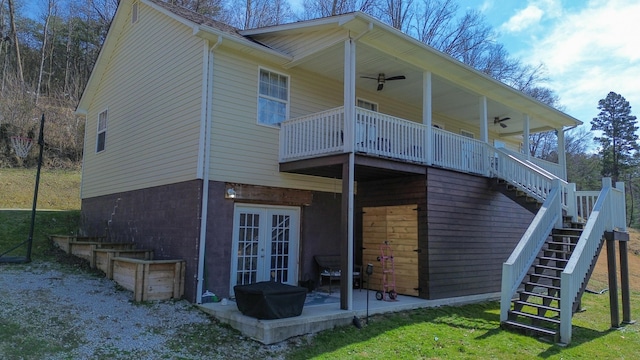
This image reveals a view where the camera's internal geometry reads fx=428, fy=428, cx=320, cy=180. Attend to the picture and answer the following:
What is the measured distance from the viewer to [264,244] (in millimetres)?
9445

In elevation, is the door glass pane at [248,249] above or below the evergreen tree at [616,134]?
below

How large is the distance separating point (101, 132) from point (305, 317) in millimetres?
9927

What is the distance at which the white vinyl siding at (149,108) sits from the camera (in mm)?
9070

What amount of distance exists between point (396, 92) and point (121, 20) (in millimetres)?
8339

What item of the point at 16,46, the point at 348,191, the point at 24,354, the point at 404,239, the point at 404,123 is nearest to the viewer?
the point at 24,354

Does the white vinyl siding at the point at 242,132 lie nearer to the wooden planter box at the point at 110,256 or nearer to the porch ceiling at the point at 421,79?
the porch ceiling at the point at 421,79

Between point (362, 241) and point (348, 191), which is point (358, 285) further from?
point (348, 191)

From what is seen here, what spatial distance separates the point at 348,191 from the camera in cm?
803

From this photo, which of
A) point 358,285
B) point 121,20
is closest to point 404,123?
point 358,285

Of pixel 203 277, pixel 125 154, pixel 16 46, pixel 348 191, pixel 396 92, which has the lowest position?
pixel 203 277

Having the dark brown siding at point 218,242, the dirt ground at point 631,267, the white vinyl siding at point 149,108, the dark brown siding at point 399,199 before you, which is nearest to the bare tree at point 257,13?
the white vinyl siding at point 149,108

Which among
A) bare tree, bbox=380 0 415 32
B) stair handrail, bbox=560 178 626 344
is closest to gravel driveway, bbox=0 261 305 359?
stair handrail, bbox=560 178 626 344

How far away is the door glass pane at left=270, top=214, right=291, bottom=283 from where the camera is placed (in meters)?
9.58

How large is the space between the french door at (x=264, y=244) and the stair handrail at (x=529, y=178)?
561cm
